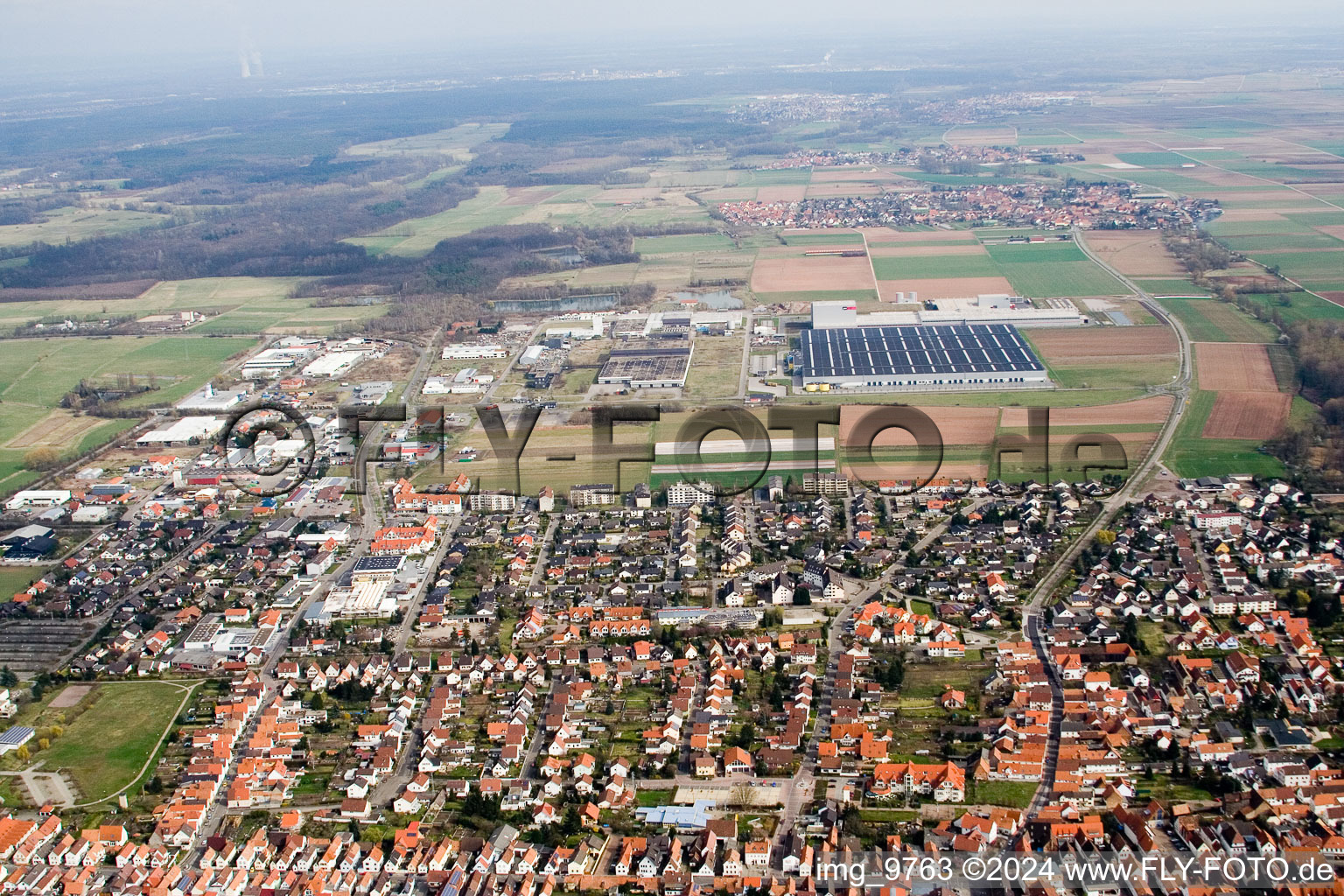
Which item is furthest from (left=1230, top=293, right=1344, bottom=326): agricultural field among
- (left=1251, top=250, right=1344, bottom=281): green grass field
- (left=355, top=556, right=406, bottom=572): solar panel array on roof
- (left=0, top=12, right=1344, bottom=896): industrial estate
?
(left=355, top=556, right=406, bottom=572): solar panel array on roof

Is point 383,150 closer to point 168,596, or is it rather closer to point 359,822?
Result: point 168,596

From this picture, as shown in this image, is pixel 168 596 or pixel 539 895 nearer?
pixel 539 895

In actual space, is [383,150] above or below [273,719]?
above

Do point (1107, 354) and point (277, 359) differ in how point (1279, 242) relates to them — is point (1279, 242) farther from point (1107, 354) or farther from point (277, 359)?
point (277, 359)

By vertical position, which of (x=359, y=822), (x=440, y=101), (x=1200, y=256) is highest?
(x=440, y=101)

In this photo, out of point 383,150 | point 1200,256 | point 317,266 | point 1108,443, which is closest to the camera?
point 1108,443

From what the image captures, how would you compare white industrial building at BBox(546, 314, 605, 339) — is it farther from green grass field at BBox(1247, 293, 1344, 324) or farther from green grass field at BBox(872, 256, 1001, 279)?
green grass field at BBox(1247, 293, 1344, 324)

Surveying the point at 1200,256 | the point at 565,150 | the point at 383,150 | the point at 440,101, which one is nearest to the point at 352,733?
the point at 1200,256
